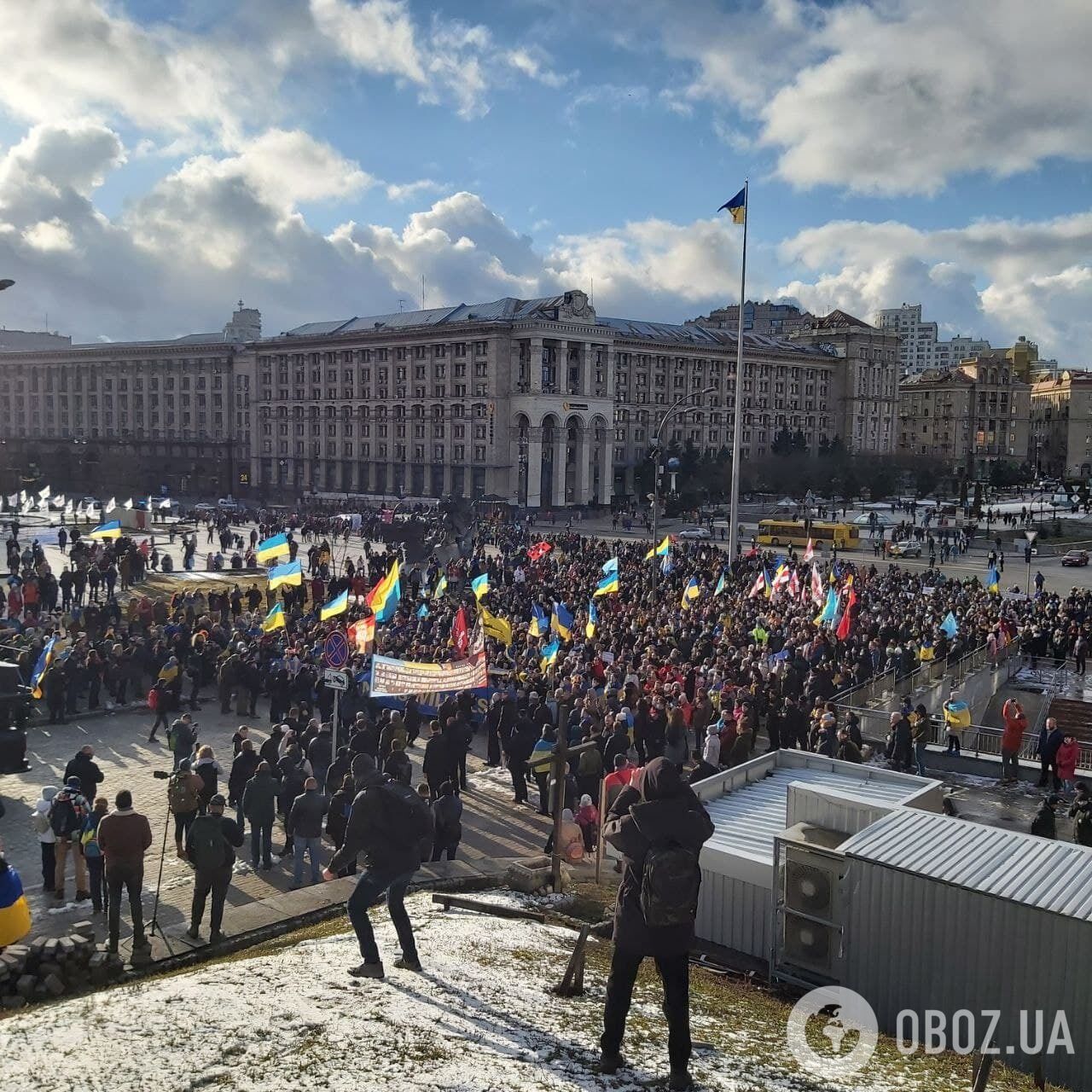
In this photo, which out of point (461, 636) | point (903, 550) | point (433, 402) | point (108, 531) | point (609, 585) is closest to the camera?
point (461, 636)

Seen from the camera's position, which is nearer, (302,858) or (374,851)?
(374,851)

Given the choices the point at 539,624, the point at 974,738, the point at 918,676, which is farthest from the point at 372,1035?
the point at 539,624

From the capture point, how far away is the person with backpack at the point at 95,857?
10.3 meters

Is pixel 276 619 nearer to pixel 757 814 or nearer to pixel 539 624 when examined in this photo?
pixel 539 624

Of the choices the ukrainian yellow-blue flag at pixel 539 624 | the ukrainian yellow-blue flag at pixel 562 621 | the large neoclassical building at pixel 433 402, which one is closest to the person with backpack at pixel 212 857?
the ukrainian yellow-blue flag at pixel 562 621

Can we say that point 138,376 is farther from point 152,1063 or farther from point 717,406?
point 152,1063

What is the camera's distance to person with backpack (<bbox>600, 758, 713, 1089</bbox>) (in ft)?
18.2

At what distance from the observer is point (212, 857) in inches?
364

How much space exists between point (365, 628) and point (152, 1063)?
40.6 feet

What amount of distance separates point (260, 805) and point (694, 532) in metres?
50.5

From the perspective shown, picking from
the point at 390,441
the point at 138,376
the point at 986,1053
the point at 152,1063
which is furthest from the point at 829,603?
the point at 138,376

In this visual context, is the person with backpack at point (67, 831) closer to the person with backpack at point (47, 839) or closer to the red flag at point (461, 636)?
the person with backpack at point (47, 839)

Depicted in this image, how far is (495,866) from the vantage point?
12000mm

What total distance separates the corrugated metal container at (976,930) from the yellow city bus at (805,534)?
47890 millimetres
